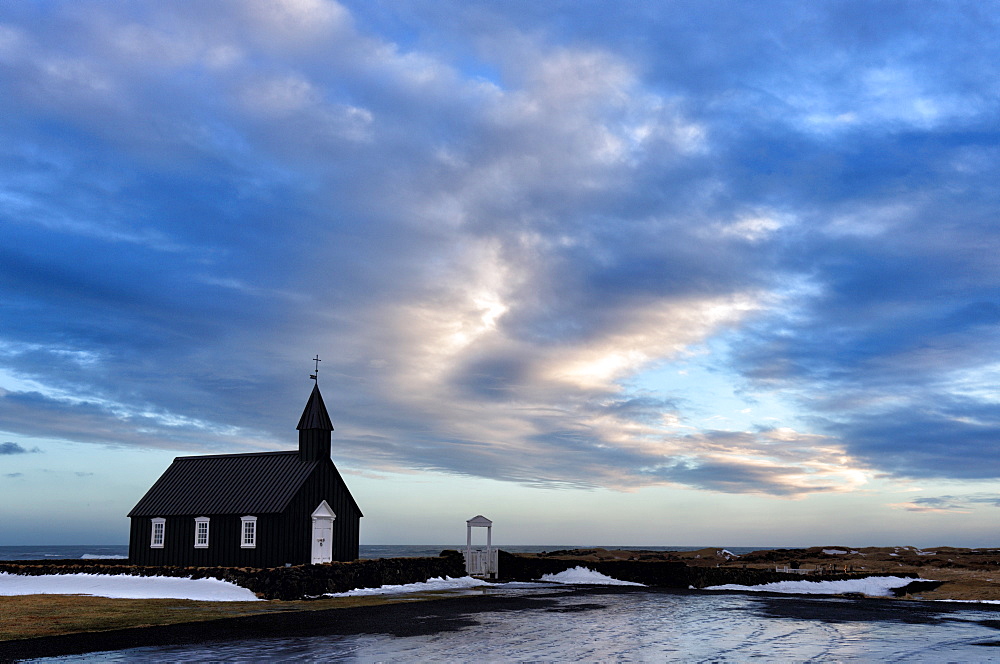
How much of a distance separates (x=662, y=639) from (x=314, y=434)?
96.4 ft

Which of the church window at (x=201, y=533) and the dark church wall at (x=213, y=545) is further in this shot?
the church window at (x=201, y=533)

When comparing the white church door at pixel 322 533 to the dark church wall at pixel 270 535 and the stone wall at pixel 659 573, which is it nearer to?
the dark church wall at pixel 270 535

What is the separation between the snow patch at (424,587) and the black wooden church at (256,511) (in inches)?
220

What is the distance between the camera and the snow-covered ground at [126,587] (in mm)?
36031

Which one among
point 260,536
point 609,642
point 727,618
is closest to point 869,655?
point 609,642

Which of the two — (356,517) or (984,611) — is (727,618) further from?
(356,517)

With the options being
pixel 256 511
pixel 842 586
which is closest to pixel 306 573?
pixel 256 511

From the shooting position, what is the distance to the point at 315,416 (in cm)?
4856

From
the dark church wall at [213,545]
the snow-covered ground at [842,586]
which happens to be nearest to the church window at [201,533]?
the dark church wall at [213,545]

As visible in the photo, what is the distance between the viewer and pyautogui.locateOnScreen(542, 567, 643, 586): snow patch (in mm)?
51969

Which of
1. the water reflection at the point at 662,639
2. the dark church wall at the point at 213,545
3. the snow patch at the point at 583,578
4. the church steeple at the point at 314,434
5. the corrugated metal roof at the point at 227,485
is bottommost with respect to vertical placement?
the snow patch at the point at 583,578

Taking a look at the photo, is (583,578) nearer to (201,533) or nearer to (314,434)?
(314,434)

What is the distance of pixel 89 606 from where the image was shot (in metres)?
31.2

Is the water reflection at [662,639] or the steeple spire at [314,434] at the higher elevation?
the steeple spire at [314,434]
